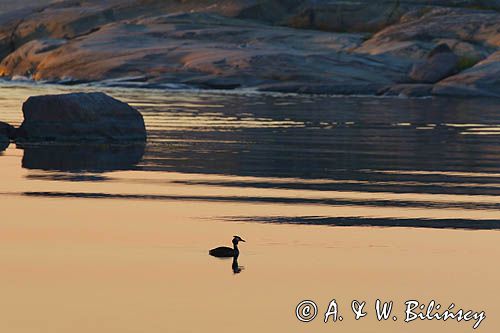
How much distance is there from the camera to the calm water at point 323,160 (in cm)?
2053

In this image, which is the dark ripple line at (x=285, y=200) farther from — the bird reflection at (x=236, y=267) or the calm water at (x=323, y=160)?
the bird reflection at (x=236, y=267)

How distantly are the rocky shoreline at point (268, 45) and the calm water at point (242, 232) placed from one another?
33096 mm

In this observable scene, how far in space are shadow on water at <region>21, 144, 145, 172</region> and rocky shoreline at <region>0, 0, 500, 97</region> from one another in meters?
33.3

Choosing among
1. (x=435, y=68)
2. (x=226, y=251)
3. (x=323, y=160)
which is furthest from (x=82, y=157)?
(x=435, y=68)

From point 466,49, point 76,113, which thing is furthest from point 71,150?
point 466,49

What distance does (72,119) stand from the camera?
1257 inches

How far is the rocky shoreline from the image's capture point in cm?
6656

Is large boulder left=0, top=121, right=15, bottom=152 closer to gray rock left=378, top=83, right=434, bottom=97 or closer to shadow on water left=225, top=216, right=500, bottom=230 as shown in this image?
shadow on water left=225, top=216, right=500, bottom=230

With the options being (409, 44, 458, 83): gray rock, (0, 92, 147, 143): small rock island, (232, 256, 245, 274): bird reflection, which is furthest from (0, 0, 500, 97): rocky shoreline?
(232, 256, 245, 274): bird reflection

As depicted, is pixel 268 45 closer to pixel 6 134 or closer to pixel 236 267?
pixel 6 134

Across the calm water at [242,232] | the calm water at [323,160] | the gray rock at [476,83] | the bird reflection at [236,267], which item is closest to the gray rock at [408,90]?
the gray rock at [476,83]

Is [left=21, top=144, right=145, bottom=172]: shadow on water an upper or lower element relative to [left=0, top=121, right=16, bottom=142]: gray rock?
upper

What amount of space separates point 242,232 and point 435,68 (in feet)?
164

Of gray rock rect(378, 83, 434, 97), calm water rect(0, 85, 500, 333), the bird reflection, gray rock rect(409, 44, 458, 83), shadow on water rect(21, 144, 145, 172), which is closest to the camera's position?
calm water rect(0, 85, 500, 333)
